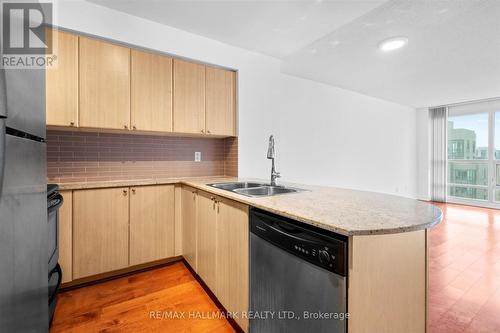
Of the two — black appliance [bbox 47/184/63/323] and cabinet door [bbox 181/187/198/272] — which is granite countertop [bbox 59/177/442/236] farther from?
black appliance [bbox 47/184/63/323]

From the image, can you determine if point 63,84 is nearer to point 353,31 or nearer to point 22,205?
point 22,205

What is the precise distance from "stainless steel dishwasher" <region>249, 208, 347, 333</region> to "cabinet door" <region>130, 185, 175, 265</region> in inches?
55.4

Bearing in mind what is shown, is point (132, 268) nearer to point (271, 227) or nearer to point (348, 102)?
point (271, 227)

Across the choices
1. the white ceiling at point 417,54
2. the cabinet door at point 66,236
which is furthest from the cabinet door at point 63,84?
the white ceiling at point 417,54

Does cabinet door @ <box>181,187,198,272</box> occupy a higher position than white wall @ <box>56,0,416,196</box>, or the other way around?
white wall @ <box>56,0,416,196</box>

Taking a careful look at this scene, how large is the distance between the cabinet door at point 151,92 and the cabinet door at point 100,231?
2.44 ft

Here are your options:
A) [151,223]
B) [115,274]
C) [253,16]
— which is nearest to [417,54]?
[253,16]

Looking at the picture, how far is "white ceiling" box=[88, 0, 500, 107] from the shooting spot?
2.09m

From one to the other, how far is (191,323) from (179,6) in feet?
8.83

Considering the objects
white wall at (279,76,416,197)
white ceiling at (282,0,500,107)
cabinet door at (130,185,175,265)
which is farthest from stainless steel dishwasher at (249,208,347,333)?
white wall at (279,76,416,197)

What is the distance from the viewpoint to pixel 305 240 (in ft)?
3.09

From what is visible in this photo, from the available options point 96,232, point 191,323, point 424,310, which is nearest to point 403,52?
point 424,310

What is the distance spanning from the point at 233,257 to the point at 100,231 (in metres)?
1.41

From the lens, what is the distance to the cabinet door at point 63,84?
6.30 feet
